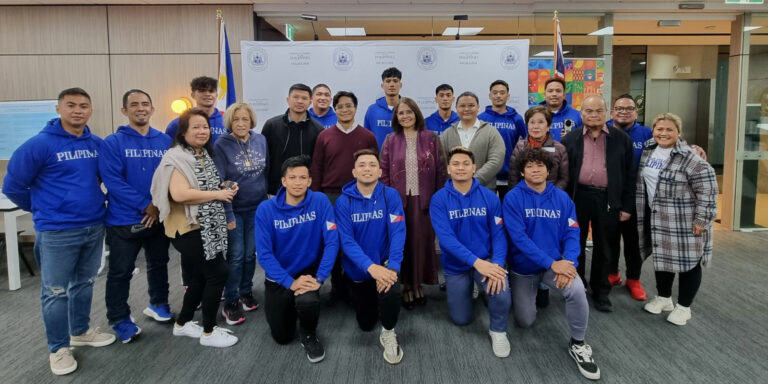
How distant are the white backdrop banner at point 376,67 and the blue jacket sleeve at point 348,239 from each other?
2.66m

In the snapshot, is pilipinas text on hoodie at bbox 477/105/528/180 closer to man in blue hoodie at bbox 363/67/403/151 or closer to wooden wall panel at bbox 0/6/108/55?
man in blue hoodie at bbox 363/67/403/151

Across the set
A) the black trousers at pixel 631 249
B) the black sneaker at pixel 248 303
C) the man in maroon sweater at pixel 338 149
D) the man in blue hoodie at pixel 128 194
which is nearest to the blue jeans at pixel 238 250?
the black sneaker at pixel 248 303

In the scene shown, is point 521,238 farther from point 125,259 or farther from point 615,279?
point 125,259

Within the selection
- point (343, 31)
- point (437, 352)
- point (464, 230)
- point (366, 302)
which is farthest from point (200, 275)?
point (343, 31)

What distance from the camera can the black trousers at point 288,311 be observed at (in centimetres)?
259

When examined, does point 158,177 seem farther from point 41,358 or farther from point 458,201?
point 458,201

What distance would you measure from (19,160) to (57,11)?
4.52 metres

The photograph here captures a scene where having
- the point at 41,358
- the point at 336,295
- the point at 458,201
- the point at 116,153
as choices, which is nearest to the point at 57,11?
the point at 116,153

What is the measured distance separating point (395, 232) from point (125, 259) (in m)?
1.73

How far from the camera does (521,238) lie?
8.98 ft

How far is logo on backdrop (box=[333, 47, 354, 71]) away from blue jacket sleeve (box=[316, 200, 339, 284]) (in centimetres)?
282

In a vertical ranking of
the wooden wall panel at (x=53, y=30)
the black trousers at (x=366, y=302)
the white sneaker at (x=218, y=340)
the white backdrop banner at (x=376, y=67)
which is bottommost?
the white sneaker at (x=218, y=340)

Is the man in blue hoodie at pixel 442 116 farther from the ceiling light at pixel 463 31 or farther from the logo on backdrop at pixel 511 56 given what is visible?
the ceiling light at pixel 463 31

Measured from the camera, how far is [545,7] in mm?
5637
